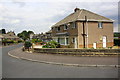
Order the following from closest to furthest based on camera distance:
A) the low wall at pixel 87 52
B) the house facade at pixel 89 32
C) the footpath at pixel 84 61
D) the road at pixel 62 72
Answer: the road at pixel 62 72, the footpath at pixel 84 61, the low wall at pixel 87 52, the house facade at pixel 89 32

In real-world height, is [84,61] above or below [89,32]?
below

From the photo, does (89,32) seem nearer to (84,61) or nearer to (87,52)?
(87,52)

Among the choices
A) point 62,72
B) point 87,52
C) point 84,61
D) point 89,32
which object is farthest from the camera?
point 89,32

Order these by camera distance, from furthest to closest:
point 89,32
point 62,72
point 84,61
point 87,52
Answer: point 89,32 < point 87,52 < point 84,61 < point 62,72

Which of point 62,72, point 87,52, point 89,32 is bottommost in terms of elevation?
point 62,72

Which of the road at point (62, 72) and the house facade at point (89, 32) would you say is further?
the house facade at point (89, 32)

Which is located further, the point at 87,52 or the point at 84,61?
the point at 87,52

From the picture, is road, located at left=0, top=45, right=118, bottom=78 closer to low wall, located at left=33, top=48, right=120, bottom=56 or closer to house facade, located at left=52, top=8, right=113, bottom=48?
low wall, located at left=33, top=48, right=120, bottom=56

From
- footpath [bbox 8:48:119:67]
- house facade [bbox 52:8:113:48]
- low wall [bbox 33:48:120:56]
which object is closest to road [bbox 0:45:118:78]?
footpath [bbox 8:48:119:67]

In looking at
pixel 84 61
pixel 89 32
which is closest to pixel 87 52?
pixel 84 61

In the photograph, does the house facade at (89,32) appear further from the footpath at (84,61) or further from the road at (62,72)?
the road at (62,72)

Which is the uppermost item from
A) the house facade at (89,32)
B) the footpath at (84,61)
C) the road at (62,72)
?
the house facade at (89,32)

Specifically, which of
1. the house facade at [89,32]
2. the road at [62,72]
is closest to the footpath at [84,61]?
the road at [62,72]

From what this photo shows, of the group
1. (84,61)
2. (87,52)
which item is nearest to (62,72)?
(84,61)
